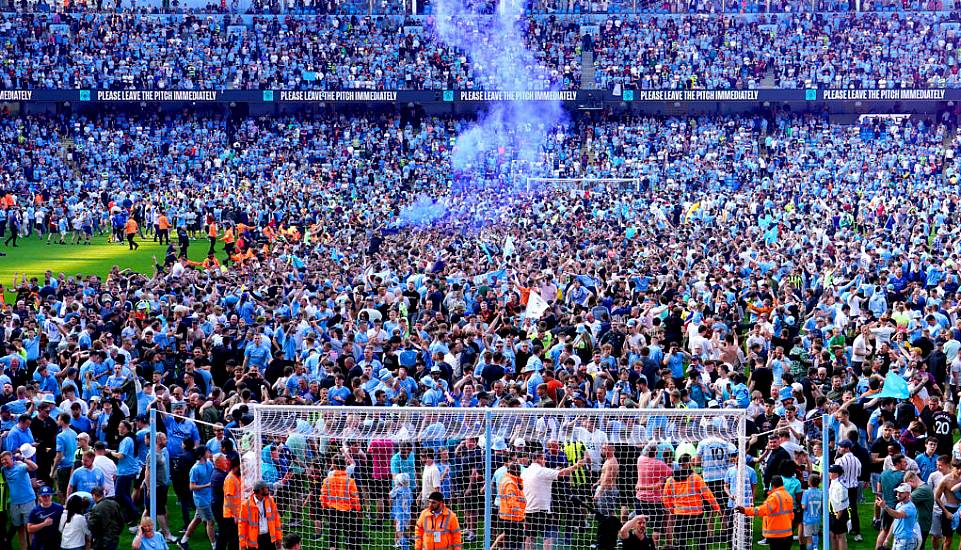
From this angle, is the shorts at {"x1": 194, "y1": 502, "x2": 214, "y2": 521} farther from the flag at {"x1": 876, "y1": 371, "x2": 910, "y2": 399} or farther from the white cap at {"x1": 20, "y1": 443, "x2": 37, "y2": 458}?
the flag at {"x1": 876, "y1": 371, "x2": 910, "y2": 399}

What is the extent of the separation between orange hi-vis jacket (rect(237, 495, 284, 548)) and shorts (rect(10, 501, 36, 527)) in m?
1.98

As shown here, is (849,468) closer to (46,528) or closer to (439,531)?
(439,531)

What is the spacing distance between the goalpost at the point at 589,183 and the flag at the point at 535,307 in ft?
77.1

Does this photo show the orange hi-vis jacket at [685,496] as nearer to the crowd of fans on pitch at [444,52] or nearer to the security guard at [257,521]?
the security guard at [257,521]

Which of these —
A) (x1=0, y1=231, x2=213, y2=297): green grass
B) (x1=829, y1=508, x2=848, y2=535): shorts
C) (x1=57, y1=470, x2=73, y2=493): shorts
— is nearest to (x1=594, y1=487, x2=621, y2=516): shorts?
(x1=829, y1=508, x2=848, y2=535): shorts

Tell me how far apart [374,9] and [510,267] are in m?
34.3

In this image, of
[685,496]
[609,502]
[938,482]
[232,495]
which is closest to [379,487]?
[232,495]

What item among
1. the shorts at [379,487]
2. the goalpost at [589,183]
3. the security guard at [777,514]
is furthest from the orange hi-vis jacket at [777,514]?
the goalpost at [589,183]

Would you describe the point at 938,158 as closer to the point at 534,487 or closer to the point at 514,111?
the point at 514,111

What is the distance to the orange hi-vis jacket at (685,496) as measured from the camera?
416 inches

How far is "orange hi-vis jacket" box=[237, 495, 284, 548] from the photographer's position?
1050 cm

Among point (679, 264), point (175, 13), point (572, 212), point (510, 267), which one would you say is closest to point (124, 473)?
point (510, 267)

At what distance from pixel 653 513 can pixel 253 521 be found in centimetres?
310

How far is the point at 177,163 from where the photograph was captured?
45719mm
